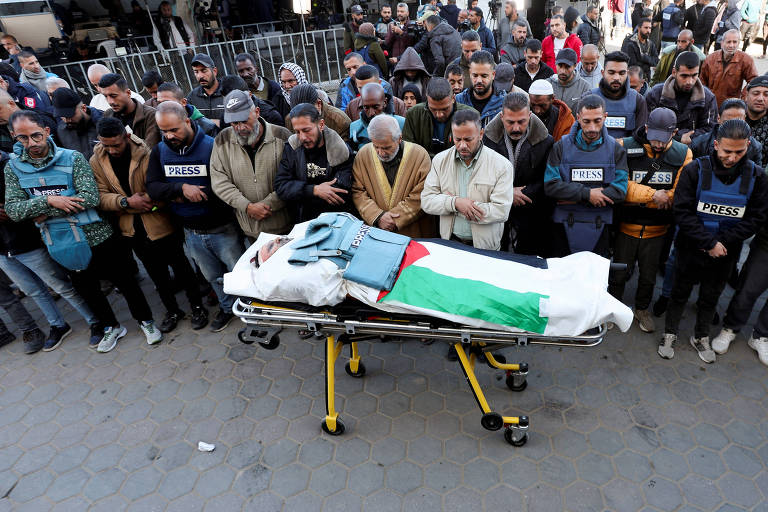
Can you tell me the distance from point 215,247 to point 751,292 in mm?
4668

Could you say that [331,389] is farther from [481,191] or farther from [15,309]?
[15,309]

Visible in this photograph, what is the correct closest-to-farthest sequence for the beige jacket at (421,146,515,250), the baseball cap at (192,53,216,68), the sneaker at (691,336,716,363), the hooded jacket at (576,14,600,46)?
the beige jacket at (421,146,515,250) < the sneaker at (691,336,716,363) < the baseball cap at (192,53,216,68) < the hooded jacket at (576,14,600,46)

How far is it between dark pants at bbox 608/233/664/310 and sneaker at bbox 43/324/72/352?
5.38 metres

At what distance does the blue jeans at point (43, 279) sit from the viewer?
439 centimetres

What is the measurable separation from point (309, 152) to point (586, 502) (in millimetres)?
3238

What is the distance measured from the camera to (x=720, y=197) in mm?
3453

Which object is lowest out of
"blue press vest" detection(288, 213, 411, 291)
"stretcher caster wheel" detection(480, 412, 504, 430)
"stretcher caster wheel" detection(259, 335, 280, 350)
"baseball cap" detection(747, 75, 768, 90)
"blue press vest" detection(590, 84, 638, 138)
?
"stretcher caster wheel" detection(480, 412, 504, 430)

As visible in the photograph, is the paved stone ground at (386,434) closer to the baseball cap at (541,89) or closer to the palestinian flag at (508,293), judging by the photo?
the palestinian flag at (508,293)

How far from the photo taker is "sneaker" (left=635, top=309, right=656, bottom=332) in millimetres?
4234

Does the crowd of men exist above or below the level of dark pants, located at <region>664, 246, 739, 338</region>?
above

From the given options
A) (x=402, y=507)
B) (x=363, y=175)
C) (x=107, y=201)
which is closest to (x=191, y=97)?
(x=107, y=201)

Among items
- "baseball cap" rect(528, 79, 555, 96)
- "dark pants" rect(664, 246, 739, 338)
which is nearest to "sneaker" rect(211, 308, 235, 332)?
"baseball cap" rect(528, 79, 555, 96)

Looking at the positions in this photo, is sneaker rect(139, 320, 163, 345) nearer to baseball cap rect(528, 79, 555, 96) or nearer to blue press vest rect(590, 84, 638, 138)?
baseball cap rect(528, 79, 555, 96)

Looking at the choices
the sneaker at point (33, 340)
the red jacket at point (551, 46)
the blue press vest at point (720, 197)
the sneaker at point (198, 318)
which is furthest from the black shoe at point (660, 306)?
the sneaker at point (33, 340)
